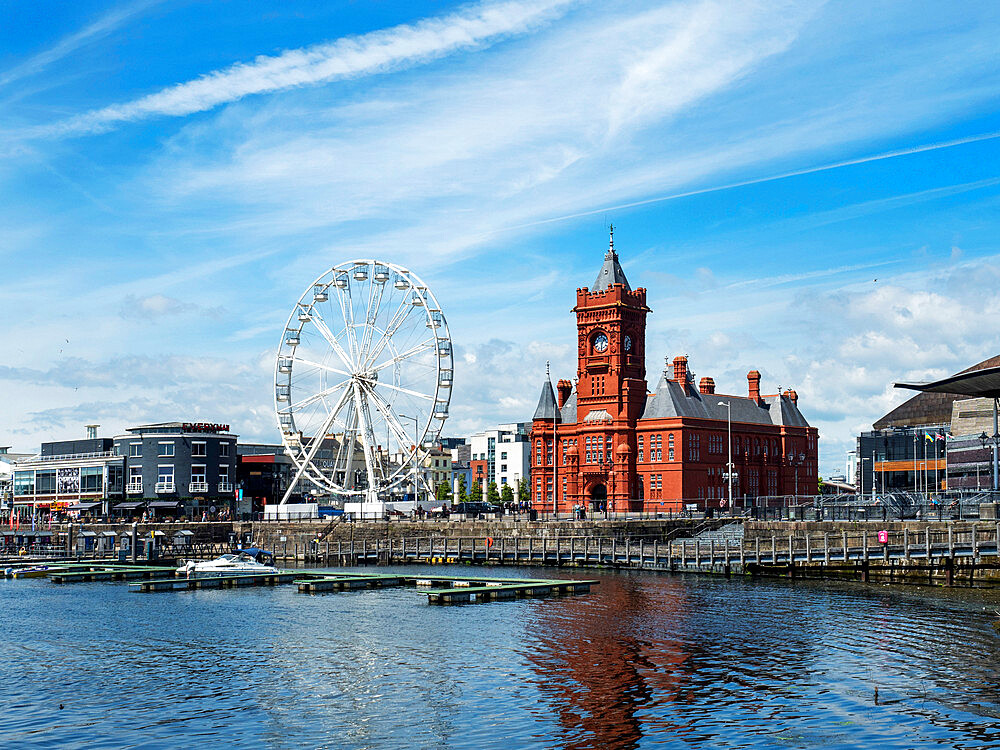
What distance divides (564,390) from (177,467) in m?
51.0

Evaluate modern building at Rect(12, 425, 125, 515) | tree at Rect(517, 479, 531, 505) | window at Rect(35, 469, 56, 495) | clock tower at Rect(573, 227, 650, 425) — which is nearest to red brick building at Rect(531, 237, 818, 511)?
clock tower at Rect(573, 227, 650, 425)

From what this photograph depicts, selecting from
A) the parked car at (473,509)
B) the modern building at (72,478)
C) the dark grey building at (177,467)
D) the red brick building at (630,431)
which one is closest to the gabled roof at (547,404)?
the red brick building at (630,431)

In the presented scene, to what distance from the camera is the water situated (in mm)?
30172

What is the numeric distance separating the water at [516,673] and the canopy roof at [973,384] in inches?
588

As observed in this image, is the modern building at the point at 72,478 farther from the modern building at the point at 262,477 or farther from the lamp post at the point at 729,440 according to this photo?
the lamp post at the point at 729,440

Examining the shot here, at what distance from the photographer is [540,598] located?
62.1 metres

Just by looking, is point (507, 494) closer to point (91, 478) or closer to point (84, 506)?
point (91, 478)

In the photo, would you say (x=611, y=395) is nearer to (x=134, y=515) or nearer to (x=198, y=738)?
(x=134, y=515)

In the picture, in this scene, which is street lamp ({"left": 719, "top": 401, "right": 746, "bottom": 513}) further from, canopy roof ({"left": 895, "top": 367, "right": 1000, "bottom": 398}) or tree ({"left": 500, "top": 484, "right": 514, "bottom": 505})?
tree ({"left": 500, "top": 484, "right": 514, "bottom": 505})

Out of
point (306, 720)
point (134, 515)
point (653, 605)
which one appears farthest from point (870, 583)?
point (134, 515)

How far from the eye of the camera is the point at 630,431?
11375 cm

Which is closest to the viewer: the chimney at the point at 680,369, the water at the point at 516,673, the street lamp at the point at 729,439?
the water at the point at 516,673

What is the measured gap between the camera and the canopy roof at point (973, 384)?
221 ft

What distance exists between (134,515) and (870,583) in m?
94.9
